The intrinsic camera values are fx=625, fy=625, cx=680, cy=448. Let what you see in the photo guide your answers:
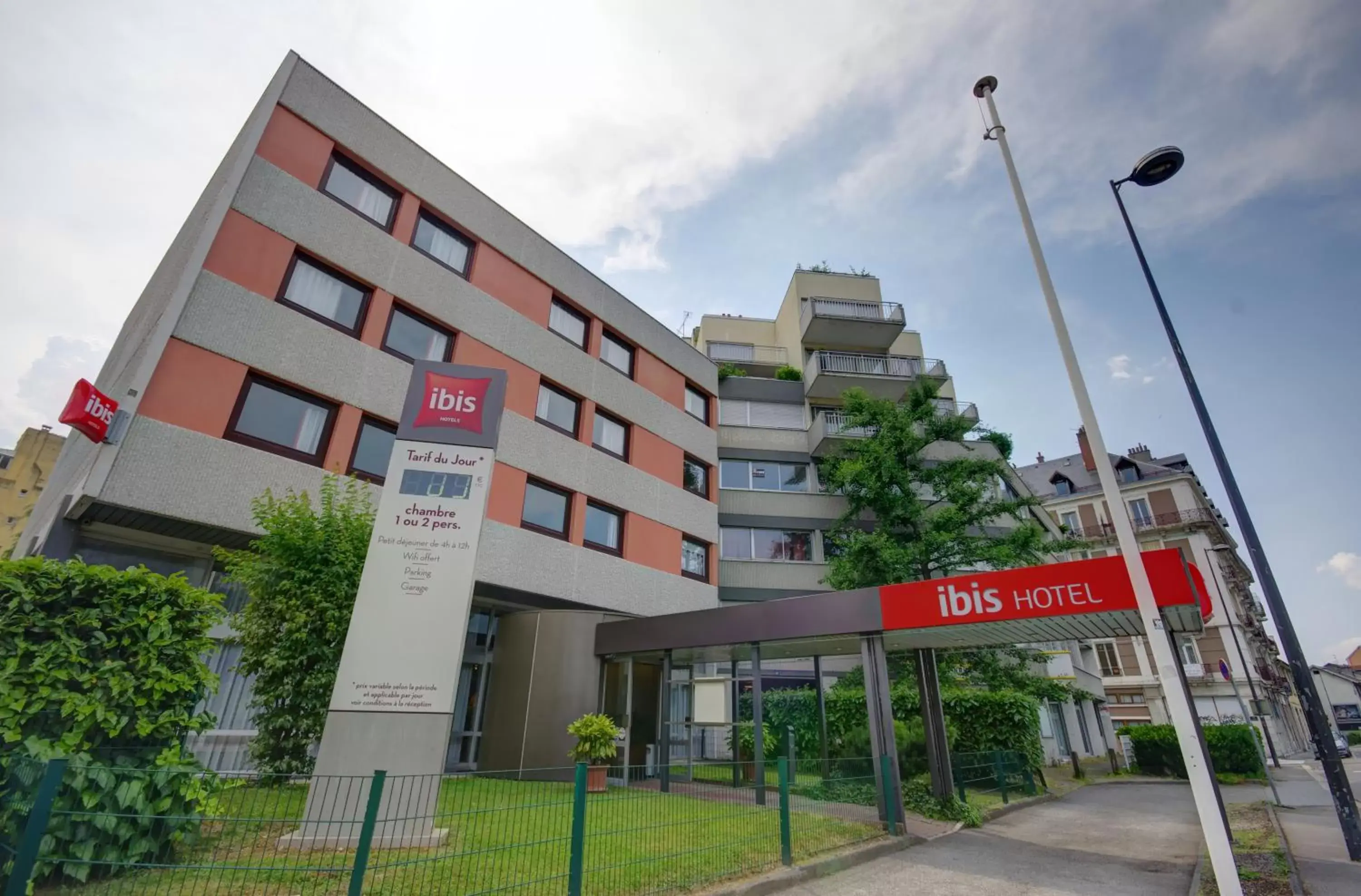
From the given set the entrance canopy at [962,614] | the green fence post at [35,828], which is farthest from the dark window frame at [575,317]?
the green fence post at [35,828]

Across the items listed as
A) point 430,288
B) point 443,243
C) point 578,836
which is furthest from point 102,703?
point 443,243

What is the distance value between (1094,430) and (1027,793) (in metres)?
12.0

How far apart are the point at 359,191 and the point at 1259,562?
61.3 feet

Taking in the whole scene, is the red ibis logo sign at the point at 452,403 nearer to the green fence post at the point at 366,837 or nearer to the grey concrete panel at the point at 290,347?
the grey concrete panel at the point at 290,347

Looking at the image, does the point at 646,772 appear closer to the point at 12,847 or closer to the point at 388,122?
the point at 12,847

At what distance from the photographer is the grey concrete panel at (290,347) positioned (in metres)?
11.2

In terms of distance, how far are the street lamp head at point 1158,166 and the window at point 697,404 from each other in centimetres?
1530

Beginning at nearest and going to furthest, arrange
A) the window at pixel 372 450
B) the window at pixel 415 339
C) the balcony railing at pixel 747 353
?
the window at pixel 372 450 < the window at pixel 415 339 < the balcony railing at pixel 747 353

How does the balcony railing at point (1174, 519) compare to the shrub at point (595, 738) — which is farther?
the balcony railing at point (1174, 519)

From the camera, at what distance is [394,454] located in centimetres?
852

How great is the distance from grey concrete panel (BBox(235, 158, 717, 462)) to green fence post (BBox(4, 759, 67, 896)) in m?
11.6

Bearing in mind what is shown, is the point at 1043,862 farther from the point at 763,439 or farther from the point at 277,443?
the point at 763,439

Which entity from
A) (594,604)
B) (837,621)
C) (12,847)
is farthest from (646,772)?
(12,847)

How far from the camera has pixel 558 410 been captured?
1769 centimetres
